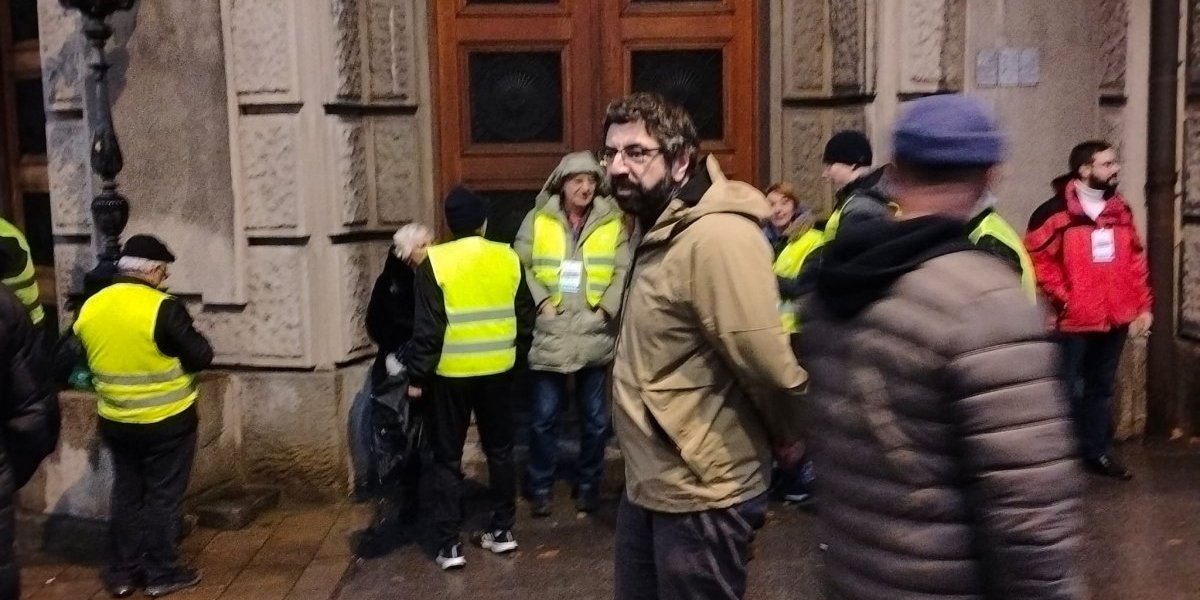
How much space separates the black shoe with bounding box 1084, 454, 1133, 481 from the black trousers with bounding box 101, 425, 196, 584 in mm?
4748

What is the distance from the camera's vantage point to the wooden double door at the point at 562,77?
704cm

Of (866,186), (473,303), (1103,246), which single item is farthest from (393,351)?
(1103,246)

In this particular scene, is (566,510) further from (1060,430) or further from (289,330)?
(1060,430)

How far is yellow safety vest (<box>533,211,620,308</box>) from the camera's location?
610cm

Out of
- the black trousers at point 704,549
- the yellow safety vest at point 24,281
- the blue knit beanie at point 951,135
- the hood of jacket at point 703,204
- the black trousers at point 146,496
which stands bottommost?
the black trousers at point 146,496

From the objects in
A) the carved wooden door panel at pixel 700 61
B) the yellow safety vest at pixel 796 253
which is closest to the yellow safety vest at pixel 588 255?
the yellow safety vest at pixel 796 253

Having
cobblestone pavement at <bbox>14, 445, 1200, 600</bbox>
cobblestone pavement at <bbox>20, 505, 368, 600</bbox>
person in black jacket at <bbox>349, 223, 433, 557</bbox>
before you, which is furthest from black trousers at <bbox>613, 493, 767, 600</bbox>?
person in black jacket at <bbox>349, 223, 433, 557</bbox>

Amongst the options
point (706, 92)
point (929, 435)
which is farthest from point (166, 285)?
point (929, 435)

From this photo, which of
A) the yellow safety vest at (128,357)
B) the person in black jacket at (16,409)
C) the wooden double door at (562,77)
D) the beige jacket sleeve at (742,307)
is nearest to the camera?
the beige jacket sleeve at (742,307)

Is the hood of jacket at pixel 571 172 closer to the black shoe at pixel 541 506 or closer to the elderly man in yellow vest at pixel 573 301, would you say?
the elderly man in yellow vest at pixel 573 301

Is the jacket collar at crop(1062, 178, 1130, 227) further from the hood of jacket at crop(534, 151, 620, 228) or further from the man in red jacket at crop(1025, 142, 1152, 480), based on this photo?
the hood of jacket at crop(534, 151, 620, 228)

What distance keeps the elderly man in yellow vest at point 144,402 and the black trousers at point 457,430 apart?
1073 mm

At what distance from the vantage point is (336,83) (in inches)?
252

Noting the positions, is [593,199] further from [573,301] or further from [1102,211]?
[1102,211]
